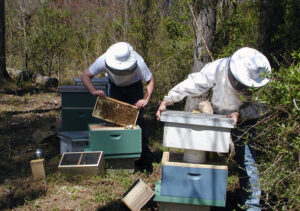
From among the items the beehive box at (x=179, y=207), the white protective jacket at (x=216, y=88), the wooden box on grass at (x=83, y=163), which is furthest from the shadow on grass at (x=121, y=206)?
the white protective jacket at (x=216, y=88)

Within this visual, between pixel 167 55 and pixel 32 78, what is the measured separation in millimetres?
4229

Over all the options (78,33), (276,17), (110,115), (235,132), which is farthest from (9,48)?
(235,132)

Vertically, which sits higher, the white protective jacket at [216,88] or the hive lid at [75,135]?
the white protective jacket at [216,88]

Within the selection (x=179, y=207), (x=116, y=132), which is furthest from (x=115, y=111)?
(x=179, y=207)

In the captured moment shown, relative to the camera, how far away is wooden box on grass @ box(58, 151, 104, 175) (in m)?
3.66

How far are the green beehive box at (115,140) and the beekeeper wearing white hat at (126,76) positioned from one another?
0.34 m

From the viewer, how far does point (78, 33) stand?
9.02 m

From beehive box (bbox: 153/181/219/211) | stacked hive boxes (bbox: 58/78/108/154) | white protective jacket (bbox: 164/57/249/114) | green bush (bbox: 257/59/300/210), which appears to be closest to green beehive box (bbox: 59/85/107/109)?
stacked hive boxes (bbox: 58/78/108/154)

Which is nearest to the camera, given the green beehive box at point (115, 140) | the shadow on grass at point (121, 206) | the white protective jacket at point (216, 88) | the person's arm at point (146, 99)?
the white protective jacket at point (216, 88)

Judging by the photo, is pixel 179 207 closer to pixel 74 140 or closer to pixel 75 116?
pixel 74 140

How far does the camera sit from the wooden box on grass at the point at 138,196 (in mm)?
3037

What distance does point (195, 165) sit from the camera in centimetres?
263

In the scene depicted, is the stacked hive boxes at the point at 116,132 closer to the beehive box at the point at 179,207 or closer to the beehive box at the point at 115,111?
the beehive box at the point at 115,111

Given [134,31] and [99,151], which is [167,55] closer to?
[134,31]
